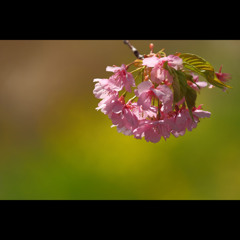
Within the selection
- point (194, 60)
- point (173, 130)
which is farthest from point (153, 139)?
point (194, 60)

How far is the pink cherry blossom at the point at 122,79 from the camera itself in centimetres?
86

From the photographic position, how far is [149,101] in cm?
84

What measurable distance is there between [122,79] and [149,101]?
108mm

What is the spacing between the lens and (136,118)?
0.90m

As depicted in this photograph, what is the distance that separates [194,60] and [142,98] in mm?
228

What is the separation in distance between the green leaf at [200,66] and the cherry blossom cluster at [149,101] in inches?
1.2

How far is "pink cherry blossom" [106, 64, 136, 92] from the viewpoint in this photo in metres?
0.86

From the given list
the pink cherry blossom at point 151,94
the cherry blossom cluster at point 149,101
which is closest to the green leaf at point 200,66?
the cherry blossom cluster at point 149,101

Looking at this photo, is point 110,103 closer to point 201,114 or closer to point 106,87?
point 106,87

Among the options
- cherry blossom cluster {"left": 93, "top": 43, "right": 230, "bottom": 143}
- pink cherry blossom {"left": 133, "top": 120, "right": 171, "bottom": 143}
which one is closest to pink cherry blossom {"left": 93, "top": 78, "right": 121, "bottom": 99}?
cherry blossom cluster {"left": 93, "top": 43, "right": 230, "bottom": 143}

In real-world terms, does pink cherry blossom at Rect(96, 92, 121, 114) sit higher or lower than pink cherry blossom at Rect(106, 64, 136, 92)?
lower

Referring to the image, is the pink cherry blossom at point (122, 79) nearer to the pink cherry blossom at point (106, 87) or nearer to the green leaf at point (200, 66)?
the pink cherry blossom at point (106, 87)

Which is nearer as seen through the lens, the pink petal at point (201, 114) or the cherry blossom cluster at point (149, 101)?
the cherry blossom cluster at point (149, 101)

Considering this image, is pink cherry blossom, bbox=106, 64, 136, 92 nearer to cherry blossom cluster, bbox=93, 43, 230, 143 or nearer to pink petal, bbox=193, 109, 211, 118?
cherry blossom cluster, bbox=93, 43, 230, 143
